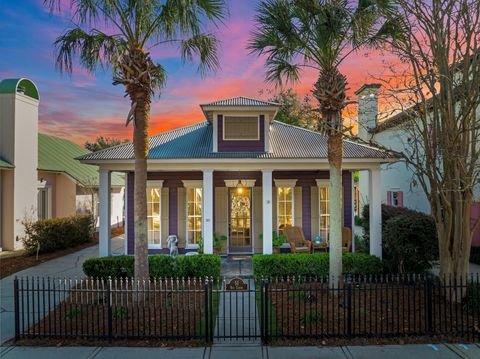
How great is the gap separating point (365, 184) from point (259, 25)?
718 inches

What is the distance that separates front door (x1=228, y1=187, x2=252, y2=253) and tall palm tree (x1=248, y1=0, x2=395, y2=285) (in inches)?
240

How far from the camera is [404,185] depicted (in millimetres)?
19578

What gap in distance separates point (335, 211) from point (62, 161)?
18.5 metres

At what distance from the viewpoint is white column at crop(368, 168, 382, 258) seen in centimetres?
1137

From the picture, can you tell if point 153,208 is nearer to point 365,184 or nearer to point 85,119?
point 85,119

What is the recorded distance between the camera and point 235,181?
14.3 meters

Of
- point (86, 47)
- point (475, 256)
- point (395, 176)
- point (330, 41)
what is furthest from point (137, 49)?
point (395, 176)

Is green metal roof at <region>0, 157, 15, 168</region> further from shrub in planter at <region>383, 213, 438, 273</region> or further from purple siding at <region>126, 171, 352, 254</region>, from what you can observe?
shrub in planter at <region>383, 213, 438, 273</region>

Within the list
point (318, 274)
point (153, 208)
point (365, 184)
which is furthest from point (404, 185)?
point (153, 208)

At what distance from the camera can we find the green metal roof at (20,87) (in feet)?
51.9

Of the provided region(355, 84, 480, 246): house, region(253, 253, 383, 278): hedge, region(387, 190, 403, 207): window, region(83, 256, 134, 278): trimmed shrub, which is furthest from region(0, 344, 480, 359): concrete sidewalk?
region(387, 190, 403, 207): window

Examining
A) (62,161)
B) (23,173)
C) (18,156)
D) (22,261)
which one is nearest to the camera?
(22,261)

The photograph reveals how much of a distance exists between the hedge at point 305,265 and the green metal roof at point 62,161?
42.7 feet

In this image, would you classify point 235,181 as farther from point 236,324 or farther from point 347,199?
point 236,324
